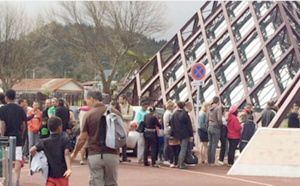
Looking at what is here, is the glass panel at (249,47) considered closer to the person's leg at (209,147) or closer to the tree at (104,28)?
the person's leg at (209,147)

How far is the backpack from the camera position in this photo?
24.0ft

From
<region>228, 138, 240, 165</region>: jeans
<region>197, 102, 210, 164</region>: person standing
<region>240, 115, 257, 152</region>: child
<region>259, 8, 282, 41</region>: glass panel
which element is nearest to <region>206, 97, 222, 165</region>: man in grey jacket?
<region>197, 102, 210, 164</region>: person standing

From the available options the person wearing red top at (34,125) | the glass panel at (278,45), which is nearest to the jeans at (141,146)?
the person wearing red top at (34,125)

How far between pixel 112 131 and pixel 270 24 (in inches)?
683

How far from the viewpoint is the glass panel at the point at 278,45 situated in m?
21.7

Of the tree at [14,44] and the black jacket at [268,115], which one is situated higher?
the tree at [14,44]

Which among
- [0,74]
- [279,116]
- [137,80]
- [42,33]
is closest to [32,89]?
[0,74]

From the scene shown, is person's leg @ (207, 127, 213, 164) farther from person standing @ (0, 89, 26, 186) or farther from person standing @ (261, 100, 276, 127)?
person standing @ (0, 89, 26, 186)

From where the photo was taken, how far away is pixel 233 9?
26219mm

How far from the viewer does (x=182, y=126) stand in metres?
13.4

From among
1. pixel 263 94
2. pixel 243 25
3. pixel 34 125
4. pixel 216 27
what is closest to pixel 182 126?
pixel 34 125

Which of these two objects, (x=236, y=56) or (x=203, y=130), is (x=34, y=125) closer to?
(x=203, y=130)

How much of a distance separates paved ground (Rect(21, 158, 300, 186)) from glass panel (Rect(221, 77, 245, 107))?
8459 mm

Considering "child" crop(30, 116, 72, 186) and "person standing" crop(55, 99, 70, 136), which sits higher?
"person standing" crop(55, 99, 70, 136)
